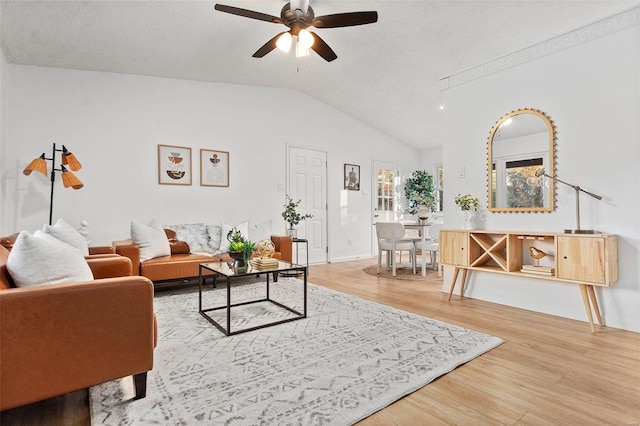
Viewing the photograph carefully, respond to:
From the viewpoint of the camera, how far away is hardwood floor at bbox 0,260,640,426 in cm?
155

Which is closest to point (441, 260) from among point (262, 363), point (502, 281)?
point (502, 281)

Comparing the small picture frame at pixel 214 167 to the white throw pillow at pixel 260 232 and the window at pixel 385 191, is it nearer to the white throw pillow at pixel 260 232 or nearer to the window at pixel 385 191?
the white throw pillow at pixel 260 232

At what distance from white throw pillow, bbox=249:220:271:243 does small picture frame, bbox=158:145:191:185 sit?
1.19 metres

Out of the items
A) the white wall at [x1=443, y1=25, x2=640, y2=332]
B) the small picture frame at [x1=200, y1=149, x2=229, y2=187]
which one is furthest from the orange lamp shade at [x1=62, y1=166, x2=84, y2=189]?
the white wall at [x1=443, y1=25, x2=640, y2=332]

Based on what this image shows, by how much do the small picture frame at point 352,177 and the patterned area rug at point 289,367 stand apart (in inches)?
152

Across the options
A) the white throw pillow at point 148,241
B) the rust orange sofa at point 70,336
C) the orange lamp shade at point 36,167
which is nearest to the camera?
the rust orange sofa at point 70,336

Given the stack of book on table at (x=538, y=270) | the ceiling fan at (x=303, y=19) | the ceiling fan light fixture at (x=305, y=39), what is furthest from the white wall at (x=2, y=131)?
the stack of book on table at (x=538, y=270)

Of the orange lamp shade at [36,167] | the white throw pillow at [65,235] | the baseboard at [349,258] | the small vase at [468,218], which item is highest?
the orange lamp shade at [36,167]

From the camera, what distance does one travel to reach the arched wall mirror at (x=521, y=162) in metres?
3.21

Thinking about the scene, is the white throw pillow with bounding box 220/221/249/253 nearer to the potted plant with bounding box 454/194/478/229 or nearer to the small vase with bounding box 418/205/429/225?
the small vase with bounding box 418/205/429/225

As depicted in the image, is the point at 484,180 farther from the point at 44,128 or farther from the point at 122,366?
the point at 44,128

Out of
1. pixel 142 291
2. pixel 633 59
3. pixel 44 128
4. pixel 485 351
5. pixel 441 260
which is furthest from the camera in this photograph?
pixel 44 128

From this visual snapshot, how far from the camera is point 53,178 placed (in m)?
3.89

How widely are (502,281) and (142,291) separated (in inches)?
135
